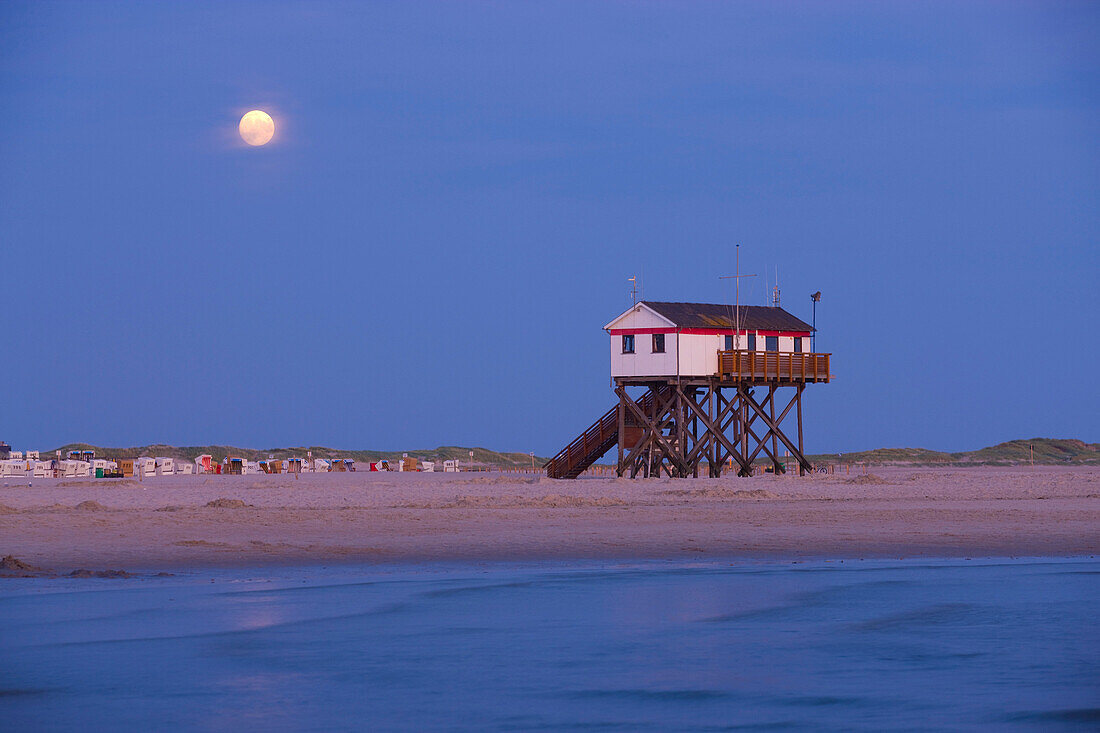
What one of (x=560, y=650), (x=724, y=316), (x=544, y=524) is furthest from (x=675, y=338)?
(x=560, y=650)

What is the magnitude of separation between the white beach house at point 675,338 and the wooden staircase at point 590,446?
2.08 metres

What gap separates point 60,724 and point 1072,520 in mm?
20789

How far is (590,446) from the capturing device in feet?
161

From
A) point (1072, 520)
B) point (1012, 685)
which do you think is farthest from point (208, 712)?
point (1072, 520)

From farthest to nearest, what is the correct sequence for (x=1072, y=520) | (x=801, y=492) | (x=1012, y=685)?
(x=801, y=492)
(x=1072, y=520)
(x=1012, y=685)

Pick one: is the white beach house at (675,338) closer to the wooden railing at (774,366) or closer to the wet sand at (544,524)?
the wooden railing at (774,366)

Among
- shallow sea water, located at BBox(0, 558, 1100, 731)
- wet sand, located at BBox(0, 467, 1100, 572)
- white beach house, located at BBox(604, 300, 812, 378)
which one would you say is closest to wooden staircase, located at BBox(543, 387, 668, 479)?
white beach house, located at BBox(604, 300, 812, 378)

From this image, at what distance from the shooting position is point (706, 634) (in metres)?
13.7

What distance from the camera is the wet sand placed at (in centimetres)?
2162

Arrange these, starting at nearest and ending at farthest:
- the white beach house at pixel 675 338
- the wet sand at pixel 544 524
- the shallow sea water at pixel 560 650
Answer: the shallow sea water at pixel 560 650 → the wet sand at pixel 544 524 → the white beach house at pixel 675 338

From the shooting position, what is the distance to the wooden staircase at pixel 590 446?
48.8m

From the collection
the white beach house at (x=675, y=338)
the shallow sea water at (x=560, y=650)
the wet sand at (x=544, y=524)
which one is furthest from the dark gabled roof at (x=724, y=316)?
the shallow sea water at (x=560, y=650)

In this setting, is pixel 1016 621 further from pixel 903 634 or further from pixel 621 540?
pixel 621 540

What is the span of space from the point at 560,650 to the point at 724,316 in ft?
120
